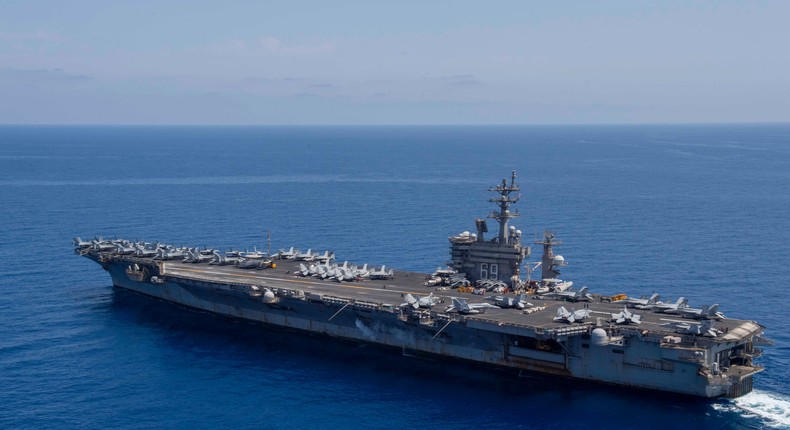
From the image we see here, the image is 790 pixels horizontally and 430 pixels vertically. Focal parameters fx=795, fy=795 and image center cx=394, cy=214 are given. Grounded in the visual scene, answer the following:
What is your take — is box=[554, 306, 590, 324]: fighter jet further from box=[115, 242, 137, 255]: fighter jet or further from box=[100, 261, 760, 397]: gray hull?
box=[115, 242, 137, 255]: fighter jet

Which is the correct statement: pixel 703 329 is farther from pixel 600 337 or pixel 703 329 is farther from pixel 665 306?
pixel 665 306

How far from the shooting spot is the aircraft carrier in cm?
3522

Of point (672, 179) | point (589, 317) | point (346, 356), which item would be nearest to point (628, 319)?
point (589, 317)

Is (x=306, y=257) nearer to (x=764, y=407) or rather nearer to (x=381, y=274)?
(x=381, y=274)

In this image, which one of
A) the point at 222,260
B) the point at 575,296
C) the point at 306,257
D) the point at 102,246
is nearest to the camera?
the point at 575,296

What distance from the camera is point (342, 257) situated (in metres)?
64.9

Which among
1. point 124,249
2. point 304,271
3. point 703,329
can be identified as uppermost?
point 124,249

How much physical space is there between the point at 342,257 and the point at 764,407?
122ft

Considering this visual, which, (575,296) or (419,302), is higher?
(419,302)

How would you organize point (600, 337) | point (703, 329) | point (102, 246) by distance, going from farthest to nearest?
point (102, 246) < point (600, 337) < point (703, 329)

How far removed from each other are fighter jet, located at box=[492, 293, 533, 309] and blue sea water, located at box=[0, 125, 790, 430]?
12.9 ft

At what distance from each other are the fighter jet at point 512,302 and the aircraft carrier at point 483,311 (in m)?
0.08

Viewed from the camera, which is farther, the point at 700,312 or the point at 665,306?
the point at 665,306

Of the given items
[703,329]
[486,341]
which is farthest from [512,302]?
[703,329]
